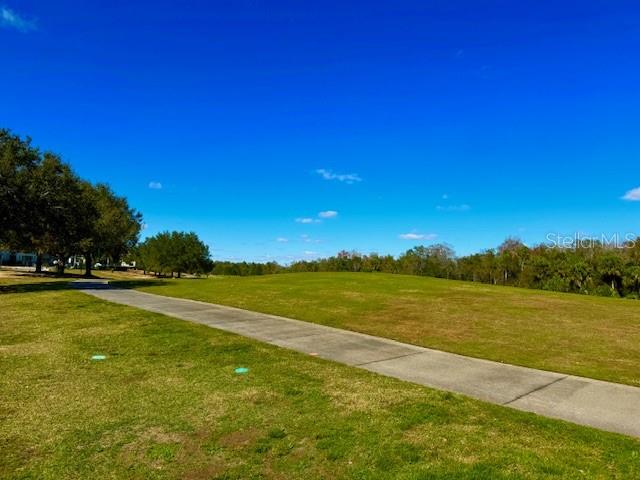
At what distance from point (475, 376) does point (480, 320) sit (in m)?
6.09

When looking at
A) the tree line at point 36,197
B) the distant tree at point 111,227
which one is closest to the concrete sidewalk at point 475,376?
the tree line at point 36,197

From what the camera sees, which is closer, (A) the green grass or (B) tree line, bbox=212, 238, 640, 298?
(A) the green grass

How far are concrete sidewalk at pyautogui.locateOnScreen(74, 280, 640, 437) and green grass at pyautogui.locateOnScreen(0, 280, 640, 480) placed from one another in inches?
19.2

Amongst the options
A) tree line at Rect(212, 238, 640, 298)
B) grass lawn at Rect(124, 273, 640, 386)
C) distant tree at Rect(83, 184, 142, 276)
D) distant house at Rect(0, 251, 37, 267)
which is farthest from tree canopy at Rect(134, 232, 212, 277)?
distant house at Rect(0, 251, 37, 267)

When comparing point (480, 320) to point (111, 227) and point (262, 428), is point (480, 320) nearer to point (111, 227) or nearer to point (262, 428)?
point (262, 428)

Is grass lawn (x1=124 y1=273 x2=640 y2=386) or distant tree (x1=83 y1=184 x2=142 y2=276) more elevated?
distant tree (x1=83 y1=184 x2=142 y2=276)

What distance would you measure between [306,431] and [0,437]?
9.88ft

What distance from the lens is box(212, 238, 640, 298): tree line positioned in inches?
1859

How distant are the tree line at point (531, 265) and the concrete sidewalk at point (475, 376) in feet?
147

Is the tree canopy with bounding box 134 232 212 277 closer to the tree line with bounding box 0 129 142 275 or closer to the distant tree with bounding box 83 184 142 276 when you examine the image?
the distant tree with bounding box 83 184 142 276

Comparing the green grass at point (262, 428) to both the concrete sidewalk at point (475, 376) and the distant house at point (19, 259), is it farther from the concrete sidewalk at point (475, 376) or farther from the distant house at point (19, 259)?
the distant house at point (19, 259)

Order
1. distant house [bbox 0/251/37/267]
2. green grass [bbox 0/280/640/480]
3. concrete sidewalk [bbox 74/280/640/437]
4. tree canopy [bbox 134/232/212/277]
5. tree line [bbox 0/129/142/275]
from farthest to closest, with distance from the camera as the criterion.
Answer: distant house [bbox 0/251/37/267] → tree canopy [bbox 134/232/212/277] → tree line [bbox 0/129/142/275] → concrete sidewalk [bbox 74/280/640/437] → green grass [bbox 0/280/640/480]

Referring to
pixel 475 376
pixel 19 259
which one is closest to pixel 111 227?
pixel 475 376

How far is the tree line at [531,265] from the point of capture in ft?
155
